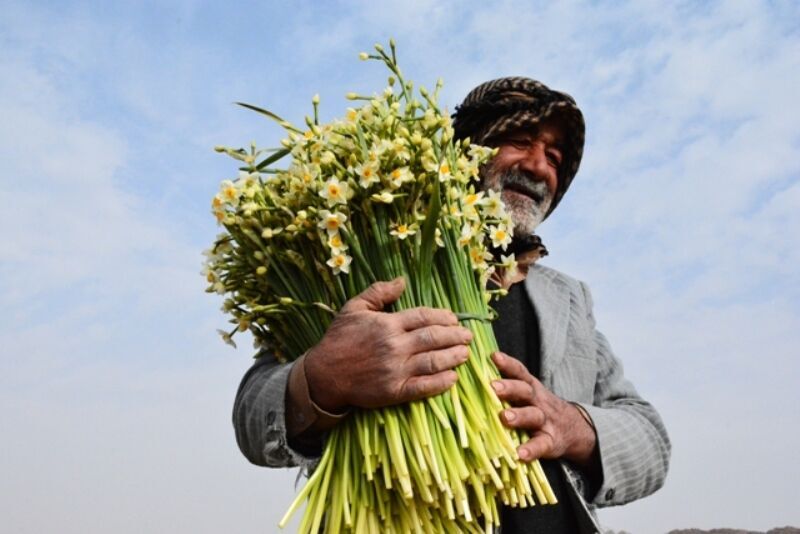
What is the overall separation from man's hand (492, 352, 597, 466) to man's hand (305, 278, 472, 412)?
162 millimetres

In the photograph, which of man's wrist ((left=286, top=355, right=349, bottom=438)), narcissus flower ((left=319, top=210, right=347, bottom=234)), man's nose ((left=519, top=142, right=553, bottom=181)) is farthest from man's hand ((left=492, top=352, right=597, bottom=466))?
man's nose ((left=519, top=142, right=553, bottom=181))

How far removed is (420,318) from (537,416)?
36 cm

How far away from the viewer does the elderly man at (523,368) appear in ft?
5.69

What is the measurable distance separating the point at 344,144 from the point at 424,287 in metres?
0.36

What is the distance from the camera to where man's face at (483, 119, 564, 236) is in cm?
251

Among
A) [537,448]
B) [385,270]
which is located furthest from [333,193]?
[537,448]

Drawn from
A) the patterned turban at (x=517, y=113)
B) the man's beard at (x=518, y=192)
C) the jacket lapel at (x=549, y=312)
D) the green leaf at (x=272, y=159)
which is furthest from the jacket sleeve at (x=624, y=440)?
the green leaf at (x=272, y=159)

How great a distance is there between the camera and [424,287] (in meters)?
1.83

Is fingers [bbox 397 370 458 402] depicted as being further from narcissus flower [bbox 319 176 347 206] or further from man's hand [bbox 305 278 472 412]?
narcissus flower [bbox 319 176 347 206]

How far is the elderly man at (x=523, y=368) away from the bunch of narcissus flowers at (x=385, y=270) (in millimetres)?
61

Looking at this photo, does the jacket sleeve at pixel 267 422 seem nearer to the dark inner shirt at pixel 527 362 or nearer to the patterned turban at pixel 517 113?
the dark inner shirt at pixel 527 362

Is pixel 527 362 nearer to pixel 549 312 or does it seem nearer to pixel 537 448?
pixel 549 312

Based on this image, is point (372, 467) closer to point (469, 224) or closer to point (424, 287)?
point (424, 287)

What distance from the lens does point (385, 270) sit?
5.96 ft
